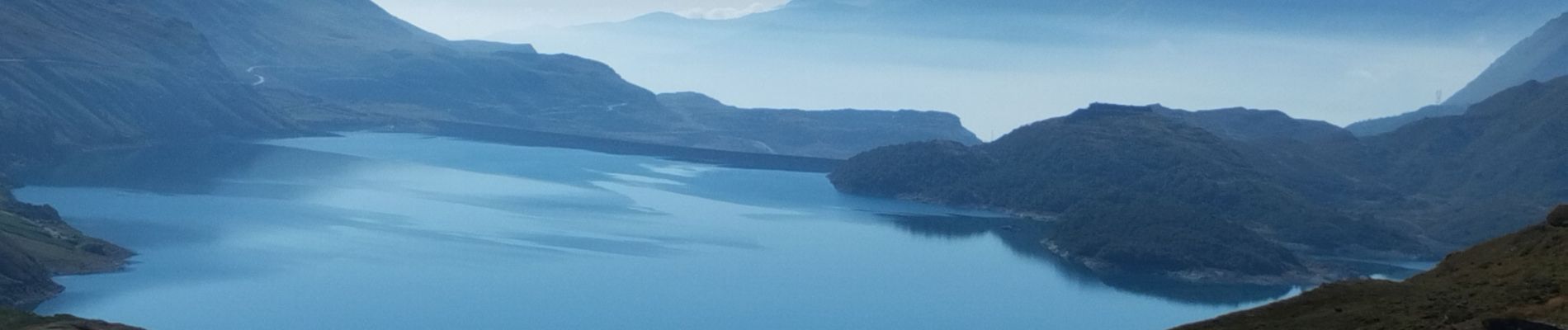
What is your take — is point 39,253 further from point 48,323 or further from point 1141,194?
point 1141,194

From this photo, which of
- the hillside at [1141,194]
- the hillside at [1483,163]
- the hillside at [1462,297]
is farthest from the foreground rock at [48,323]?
the hillside at [1483,163]

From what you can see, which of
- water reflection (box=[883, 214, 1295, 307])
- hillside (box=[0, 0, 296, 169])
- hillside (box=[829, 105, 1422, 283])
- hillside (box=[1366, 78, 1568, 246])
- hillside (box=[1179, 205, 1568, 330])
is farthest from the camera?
hillside (box=[0, 0, 296, 169])

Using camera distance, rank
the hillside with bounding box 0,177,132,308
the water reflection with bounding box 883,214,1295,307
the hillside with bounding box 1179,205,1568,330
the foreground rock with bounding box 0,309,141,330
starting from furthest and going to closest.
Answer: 1. the water reflection with bounding box 883,214,1295,307
2. the hillside with bounding box 0,177,132,308
3. the foreground rock with bounding box 0,309,141,330
4. the hillside with bounding box 1179,205,1568,330

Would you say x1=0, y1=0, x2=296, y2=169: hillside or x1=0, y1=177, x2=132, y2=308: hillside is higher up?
x1=0, y1=0, x2=296, y2=169: hillside

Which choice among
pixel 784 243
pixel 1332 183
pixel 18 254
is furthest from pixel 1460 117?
pixel 18 254

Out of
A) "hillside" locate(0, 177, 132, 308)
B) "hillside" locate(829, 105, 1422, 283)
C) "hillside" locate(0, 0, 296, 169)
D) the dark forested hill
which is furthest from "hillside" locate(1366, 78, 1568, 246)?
"hillside" locate(0, 0, 296, 169)

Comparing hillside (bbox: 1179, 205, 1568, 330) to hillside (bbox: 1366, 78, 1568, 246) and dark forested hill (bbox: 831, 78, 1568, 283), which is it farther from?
hillside (bbox: 1366, 78, 1568, 246)

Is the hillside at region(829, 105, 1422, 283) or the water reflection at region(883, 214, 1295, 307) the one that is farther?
the hillside at region(829, 105, 1422, 283)
